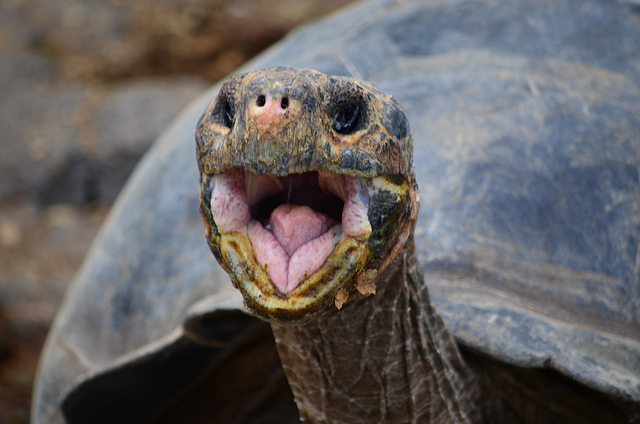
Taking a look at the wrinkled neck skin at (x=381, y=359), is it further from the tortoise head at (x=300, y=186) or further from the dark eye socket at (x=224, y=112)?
the dark eye socket at (x=224, y=112)

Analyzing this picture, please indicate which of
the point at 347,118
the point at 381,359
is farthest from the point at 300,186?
the point at 381,359

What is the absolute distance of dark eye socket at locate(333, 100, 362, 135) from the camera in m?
1.27

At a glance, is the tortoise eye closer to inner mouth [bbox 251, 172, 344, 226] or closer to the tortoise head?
the tortoise head

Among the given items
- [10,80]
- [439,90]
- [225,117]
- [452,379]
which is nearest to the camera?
[225,117]

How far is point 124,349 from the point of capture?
245 cm

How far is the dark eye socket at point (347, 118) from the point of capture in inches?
50.1

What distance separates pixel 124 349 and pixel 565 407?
4.55 feet

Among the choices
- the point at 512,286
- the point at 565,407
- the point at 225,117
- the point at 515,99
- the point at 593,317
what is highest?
the point at 225,117

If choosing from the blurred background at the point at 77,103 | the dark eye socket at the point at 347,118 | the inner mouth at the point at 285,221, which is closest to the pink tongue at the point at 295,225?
the inner mouth at the point at 285,221

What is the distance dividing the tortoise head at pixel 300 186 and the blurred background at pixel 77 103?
2.78 metres

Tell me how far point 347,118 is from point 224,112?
0.22m

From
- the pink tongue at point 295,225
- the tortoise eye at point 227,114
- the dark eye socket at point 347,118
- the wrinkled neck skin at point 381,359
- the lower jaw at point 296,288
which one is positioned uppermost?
the tortoise eye at point 227,114

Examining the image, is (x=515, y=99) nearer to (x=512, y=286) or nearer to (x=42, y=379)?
(x=512, y=286)

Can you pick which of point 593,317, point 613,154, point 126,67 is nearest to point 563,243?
point 593,317
